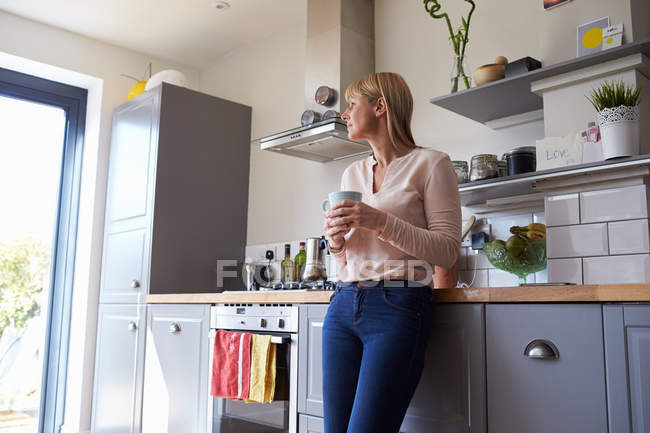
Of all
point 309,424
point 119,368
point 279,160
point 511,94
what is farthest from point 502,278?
point 119,368

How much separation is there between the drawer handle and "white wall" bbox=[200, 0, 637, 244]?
3.06 ft

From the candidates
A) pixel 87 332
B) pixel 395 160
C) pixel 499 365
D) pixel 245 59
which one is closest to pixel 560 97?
pixel 395 160

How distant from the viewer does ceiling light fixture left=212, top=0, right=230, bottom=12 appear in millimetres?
3420

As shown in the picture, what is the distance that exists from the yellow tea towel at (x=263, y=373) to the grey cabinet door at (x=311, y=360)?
16 cm

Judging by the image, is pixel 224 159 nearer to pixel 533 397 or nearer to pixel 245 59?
pixel 245 59

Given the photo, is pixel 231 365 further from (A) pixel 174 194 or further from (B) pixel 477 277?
(A) pixel 174 194

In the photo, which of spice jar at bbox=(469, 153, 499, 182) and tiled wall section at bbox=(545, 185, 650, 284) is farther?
spice jar at bbox=(469, 153, 499, 182)

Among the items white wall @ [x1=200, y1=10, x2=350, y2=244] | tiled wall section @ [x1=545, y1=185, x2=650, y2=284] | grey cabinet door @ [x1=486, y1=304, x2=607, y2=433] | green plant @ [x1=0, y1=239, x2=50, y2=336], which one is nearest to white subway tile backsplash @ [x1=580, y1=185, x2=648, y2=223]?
tiled wall section @ [x1=545, y1=185, x2=650, y2=284]

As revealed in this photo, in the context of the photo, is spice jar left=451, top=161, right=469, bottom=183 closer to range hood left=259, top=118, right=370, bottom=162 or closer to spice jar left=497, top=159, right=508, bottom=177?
spice jar left=497, top=159, right=508, bottom=177

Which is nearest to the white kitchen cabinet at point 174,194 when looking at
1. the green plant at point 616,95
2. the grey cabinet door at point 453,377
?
the grey cabinet door at point 453,377

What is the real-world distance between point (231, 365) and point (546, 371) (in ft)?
4.30

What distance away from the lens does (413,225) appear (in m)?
1.39

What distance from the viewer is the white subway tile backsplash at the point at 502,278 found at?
2.30 metres

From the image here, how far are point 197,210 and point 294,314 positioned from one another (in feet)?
5.36
